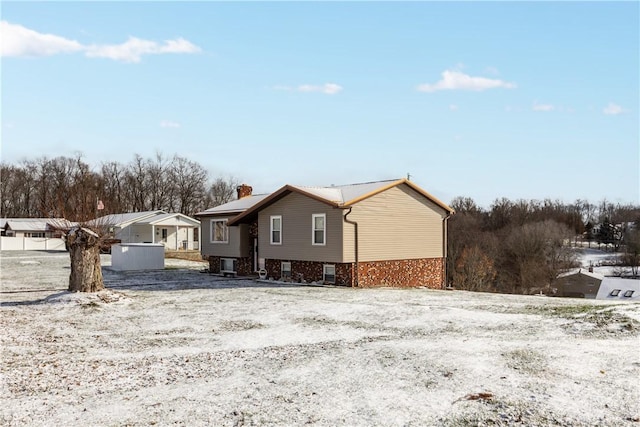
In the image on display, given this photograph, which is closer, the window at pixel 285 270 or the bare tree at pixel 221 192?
the window at pixel 285 270

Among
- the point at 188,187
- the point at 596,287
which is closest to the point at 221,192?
the point at 188,187

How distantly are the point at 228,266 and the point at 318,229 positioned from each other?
756cm

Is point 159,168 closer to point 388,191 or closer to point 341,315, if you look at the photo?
point 388,191

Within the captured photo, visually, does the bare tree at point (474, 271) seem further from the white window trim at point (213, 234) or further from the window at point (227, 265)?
the white window trim at point (213, 234)

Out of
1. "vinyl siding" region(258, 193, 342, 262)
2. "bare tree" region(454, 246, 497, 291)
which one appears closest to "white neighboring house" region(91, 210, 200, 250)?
"vinyl siding" region(258, 193, 342, 262)

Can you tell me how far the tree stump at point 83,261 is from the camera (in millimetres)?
16172

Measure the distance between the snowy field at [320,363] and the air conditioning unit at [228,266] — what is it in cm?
1104

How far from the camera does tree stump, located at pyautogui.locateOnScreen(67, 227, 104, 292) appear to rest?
16.2m

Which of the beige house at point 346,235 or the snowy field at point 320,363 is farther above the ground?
the beige house at point 346,235

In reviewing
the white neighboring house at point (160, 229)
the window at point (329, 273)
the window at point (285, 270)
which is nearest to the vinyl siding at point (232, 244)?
the window at point (285, 270)

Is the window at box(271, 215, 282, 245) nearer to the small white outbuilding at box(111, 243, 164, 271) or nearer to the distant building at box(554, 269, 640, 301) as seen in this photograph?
the small white outbuilding at box(111, 243, 164, 271)

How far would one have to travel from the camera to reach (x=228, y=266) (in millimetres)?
26984

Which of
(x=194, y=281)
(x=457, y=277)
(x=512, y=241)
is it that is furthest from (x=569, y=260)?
(x=194, y=281)

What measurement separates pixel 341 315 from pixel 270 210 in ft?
36.6
